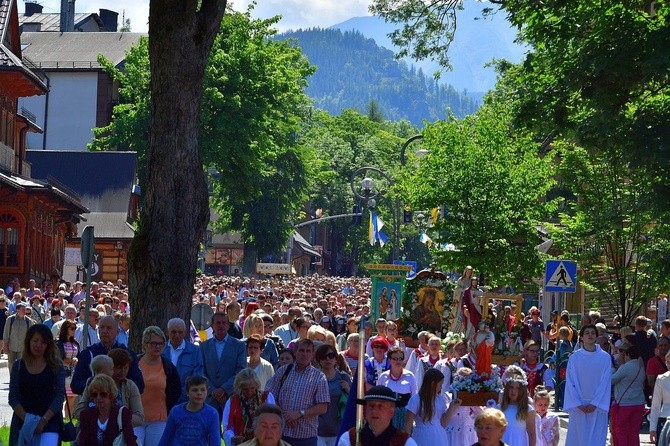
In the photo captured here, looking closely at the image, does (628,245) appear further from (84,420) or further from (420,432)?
(84,420)

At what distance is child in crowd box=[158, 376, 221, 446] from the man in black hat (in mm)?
2606

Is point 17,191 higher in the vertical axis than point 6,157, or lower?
lower

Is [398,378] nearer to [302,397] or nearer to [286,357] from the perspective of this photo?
[286,357]

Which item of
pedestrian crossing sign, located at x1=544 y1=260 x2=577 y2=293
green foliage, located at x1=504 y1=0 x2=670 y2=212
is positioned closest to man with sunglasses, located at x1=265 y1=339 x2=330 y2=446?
green foliage, located at x1=504 y1=0 x2=670 y2=212

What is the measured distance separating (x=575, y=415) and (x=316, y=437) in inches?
225

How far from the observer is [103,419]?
11.1 m

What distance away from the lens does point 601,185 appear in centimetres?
3164

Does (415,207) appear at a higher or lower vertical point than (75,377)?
higher

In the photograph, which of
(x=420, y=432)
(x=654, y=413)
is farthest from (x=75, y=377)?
(x=654, y=413)

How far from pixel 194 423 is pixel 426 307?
16.7 metres

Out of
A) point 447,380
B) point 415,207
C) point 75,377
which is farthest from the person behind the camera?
point 415,207

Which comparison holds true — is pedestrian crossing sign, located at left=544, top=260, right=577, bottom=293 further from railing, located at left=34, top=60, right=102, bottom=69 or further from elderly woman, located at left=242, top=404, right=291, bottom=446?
railing, located at left=34, top=60, right=102, bottom=69

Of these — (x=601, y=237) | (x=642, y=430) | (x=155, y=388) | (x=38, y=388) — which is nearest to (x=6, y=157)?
(x=601, y=237)

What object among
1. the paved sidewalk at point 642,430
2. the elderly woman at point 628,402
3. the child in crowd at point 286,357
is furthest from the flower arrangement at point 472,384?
the paved sidewalk at point 642,430
